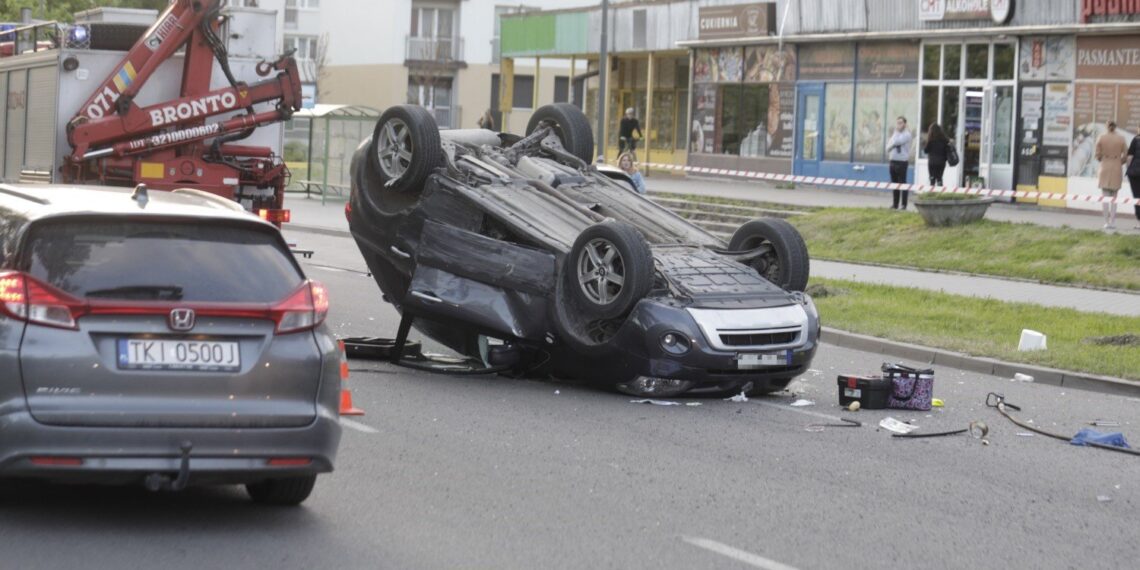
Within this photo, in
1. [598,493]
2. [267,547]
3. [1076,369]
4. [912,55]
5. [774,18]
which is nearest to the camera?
[267,547]

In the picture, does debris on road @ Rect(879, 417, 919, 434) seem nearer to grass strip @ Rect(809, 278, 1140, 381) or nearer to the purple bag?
the purple bag

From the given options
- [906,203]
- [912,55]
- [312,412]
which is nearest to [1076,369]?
[312,412]

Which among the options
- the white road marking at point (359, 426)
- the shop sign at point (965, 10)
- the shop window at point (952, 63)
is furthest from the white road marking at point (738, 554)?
the shop window at point (952, 63)

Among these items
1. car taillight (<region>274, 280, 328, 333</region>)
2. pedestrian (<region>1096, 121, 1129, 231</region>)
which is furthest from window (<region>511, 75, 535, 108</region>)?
car taillight (<region>274, 280, 328, 333</region>)

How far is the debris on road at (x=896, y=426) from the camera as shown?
36.0ft

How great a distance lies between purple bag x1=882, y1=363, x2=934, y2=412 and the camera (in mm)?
11891

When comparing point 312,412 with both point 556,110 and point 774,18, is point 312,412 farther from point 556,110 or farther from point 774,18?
point 774,18

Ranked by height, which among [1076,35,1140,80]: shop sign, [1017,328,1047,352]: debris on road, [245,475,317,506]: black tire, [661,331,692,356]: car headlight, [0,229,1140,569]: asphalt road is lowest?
[0,229,1140,569]: asphalt road

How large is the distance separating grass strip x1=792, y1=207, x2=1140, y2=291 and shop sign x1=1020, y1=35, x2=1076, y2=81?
581cm

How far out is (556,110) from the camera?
1476 centimetres

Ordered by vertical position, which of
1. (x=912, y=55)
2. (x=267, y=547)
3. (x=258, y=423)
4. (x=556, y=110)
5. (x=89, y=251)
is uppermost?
(x=912, y=55)

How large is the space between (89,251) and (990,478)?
5.13 meters

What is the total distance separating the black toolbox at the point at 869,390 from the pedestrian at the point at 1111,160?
16475 millimetres

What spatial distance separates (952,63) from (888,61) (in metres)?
2.07
